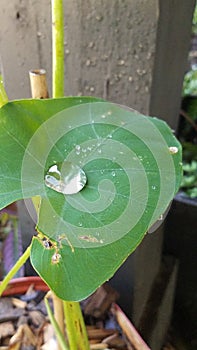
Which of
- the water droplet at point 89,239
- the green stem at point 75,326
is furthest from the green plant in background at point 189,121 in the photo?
the water droplet at point 89,239

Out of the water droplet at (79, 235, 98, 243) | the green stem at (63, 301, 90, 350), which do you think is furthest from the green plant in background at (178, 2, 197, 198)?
the water droplet at (79, 235, 98, 243)

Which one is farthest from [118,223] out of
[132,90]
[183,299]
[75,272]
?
[183,299]

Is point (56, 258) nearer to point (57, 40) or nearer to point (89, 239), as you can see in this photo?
point (89, 239)

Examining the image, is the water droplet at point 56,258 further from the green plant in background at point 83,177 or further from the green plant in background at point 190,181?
the green plant in background at point 190,181

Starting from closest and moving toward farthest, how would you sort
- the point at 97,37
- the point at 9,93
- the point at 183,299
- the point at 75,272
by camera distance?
1. the point at 75,272
2. the point at 97,37
3. the point at 9,93
4. the point at 183,299

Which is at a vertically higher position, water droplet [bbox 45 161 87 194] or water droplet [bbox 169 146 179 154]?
water droplet [bbox 169 146 179 154]

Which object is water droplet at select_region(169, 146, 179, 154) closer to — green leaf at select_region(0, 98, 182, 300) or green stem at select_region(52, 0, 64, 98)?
green leaf at select_region(0, 98, 182, 300)

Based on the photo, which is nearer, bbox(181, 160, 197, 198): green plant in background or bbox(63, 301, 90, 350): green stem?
bbox(63, 301, 90, 350): green stem

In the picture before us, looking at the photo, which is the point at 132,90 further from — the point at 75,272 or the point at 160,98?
the point at 75,272
